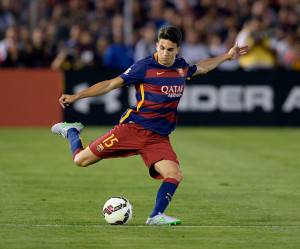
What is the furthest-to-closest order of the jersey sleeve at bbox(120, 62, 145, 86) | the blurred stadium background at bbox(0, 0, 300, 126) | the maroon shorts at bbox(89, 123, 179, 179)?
the blurred stadium background at bbox(0, 0, 300, 126)
the maroon shorts at bbox(89, 123, 179, 179)
the jersey sleeve at bbox(120, 62, 145, 86)

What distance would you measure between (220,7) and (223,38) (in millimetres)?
1734

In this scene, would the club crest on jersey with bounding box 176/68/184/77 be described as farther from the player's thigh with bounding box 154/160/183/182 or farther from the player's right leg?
the player's right leg

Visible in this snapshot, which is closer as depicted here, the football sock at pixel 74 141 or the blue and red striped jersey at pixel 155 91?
the blue and red striped jersey at pixel 155 91

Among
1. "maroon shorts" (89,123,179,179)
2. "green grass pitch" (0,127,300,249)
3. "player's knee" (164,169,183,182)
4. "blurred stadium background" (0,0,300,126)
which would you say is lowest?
"blurred stadium background" (0,0,300,126)

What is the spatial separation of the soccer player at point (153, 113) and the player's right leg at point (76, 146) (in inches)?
0.4

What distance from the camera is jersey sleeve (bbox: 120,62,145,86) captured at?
10.1 m

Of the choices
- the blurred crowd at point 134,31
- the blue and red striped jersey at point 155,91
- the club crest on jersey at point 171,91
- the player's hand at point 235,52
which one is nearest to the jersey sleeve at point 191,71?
the blue and red striped jersey at point 155,91

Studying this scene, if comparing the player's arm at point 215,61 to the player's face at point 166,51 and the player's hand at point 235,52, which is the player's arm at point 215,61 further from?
the player's face at point 166,51

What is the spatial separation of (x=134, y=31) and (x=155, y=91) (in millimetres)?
16208

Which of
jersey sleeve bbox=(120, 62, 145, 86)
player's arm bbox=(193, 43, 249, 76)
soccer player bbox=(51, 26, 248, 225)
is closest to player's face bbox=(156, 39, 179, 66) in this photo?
soccer player bbox=(51, 26, 248, 225)

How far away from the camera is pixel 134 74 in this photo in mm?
10078

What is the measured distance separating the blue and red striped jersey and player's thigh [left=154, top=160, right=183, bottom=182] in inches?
13.6

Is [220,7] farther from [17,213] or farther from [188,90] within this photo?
[17,213]

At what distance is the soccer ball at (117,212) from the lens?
385 inches
